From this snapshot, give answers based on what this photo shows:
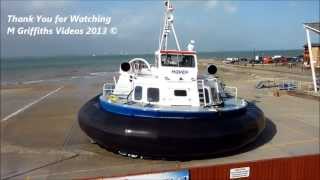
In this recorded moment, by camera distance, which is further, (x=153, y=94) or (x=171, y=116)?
(x=153, y=94)

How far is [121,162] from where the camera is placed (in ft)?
34.3

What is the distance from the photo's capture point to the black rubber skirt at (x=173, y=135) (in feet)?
32.6

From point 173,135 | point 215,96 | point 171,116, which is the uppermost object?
point 215,96

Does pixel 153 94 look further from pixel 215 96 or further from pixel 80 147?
Answer: pixel 80 147

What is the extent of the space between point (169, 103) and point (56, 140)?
4026 millimetres

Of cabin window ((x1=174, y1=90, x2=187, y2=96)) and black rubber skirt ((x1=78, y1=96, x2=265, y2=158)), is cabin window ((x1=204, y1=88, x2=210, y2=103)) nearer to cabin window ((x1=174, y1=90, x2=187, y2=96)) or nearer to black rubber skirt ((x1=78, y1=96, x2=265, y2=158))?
cabin window ((x1=174, y1=90, x2=187, y2=96))

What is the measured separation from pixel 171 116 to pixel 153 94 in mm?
1381

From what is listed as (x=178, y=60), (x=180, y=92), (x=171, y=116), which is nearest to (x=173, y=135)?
(x=171, y=116)

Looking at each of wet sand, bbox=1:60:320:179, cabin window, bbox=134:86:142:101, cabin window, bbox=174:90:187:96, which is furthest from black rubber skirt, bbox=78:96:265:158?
cabin window, bbox=174:90:187:96

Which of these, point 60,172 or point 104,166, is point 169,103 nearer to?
point 104,166

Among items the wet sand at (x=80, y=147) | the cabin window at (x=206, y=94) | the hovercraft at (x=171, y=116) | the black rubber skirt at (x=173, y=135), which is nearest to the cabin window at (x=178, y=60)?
the hovercraft at (x=171, y=116)

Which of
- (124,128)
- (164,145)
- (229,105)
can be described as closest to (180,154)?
(164,145)

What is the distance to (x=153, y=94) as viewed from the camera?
11.6 meters

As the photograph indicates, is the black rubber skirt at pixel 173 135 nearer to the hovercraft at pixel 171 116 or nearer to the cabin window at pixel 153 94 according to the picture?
the hovercraft at pixel 171 116
